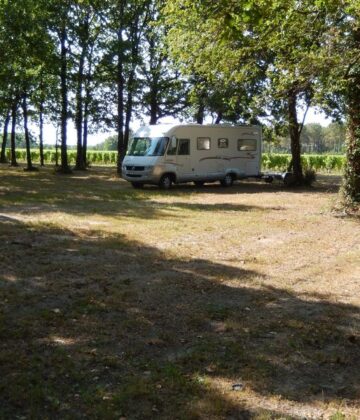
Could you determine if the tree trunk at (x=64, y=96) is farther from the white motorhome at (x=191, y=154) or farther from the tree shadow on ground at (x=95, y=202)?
the tree shadow on ground at (x=95, y=202)

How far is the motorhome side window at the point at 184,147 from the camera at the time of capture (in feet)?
66.9

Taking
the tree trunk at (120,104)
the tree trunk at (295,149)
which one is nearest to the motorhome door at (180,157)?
the tree trunk at (295,149)

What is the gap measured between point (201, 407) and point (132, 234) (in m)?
6.55

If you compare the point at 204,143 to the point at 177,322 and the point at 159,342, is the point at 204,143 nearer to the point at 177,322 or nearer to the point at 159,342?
the point at 177,322

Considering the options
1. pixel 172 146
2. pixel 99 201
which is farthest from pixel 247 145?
pixel 99 201

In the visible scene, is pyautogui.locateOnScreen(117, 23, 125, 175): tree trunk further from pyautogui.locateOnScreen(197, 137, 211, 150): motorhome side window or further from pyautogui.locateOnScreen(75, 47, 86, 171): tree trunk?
pyautogui.locateOnScreen(197, 137, 211, 150): motorhome side window

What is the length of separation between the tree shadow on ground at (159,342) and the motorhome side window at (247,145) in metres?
15.9

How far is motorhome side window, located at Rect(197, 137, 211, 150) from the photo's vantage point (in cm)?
2109

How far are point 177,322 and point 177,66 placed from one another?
15.8 metres

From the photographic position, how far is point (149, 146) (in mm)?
20031

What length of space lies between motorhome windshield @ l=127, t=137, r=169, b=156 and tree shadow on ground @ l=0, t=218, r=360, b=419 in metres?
12.8

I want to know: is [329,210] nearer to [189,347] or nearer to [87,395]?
[189,347]

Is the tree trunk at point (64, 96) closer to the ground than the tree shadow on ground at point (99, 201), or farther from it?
farther from it

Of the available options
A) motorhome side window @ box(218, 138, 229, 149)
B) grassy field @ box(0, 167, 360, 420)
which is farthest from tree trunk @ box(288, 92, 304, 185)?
grassy field @ box(0, 167, 360, 420)
